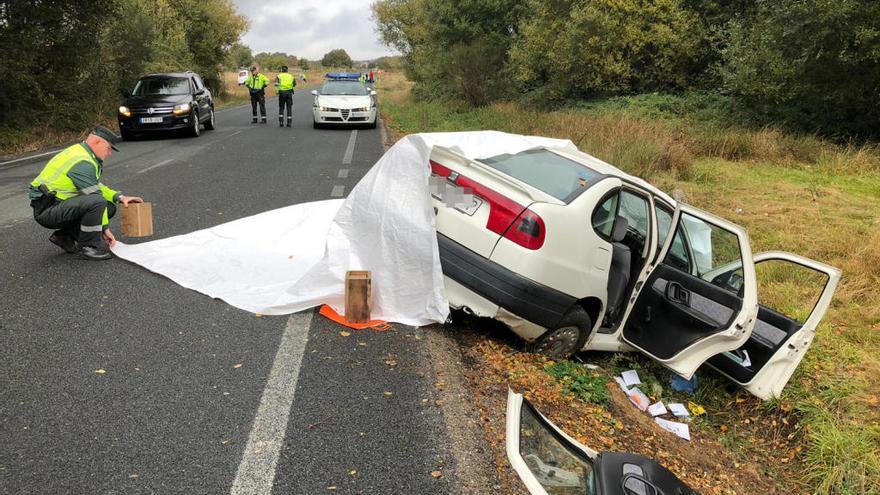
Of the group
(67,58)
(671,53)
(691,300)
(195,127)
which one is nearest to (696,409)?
(691,300)

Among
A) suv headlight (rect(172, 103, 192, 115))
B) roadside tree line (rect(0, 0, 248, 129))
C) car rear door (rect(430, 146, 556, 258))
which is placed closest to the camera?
car rear door (rect(430, 146, 556, 258))

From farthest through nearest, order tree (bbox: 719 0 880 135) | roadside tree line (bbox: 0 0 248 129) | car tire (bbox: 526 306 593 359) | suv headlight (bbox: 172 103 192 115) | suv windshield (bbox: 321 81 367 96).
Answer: suv windshield (bbox: 321 81 367 96) < suv headlight (bbox: 172 103 192 115) < roadside tree line (bbox: 0 0 248 129) < tree (bbox: 719 0 880 135) < car tire (bbox: 526 306 593 359)

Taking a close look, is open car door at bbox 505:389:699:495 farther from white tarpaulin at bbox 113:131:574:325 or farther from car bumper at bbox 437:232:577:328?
white tarpaulin at bbox 113:131:574:325

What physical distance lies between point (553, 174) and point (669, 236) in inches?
37.0

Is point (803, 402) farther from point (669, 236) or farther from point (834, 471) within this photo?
point (669, 236)

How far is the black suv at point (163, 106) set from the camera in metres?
14.5

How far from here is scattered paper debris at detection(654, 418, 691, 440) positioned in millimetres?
3895

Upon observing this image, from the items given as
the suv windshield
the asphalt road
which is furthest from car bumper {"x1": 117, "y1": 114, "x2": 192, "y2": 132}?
the asphalt road

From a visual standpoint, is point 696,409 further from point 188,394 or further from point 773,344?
point 188,394

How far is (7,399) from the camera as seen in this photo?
316 cm

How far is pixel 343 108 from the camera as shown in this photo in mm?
17297

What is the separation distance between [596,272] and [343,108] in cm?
1448

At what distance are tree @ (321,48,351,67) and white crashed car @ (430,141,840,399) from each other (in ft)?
396

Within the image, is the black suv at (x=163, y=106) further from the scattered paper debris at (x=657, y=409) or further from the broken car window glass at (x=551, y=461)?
the broken car window glass at (x=551, y=461)
